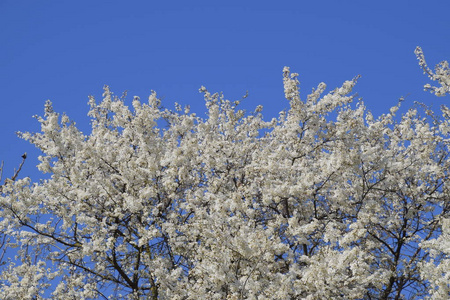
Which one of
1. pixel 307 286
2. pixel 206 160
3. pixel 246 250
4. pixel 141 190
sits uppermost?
pixel 206 160

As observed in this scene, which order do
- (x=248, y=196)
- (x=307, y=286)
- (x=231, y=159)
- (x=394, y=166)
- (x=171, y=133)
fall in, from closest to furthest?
(x=307, y=286)
(x=248, y=196)
(x=394, y=166)
(x=231, y=159)
(x=171, y=133)

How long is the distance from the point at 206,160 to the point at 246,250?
379 cm

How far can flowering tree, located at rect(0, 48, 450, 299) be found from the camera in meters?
10.7

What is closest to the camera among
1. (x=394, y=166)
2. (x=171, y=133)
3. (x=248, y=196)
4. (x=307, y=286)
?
(x=307, y=286)

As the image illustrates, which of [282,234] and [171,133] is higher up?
[171,133]

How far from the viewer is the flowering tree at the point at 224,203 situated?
1070 cm

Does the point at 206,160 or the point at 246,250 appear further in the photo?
the point at 206,160

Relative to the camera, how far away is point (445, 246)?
9891 mm

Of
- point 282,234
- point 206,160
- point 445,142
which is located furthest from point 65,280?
point 445,142

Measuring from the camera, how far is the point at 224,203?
10914 millimetres

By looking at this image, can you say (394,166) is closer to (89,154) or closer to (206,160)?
(206,160)

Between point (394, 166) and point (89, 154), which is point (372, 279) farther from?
point (89, 154)

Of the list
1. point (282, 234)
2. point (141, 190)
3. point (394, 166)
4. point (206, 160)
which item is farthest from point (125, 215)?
point (394, 166)

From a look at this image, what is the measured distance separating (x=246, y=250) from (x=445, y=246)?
348cm
